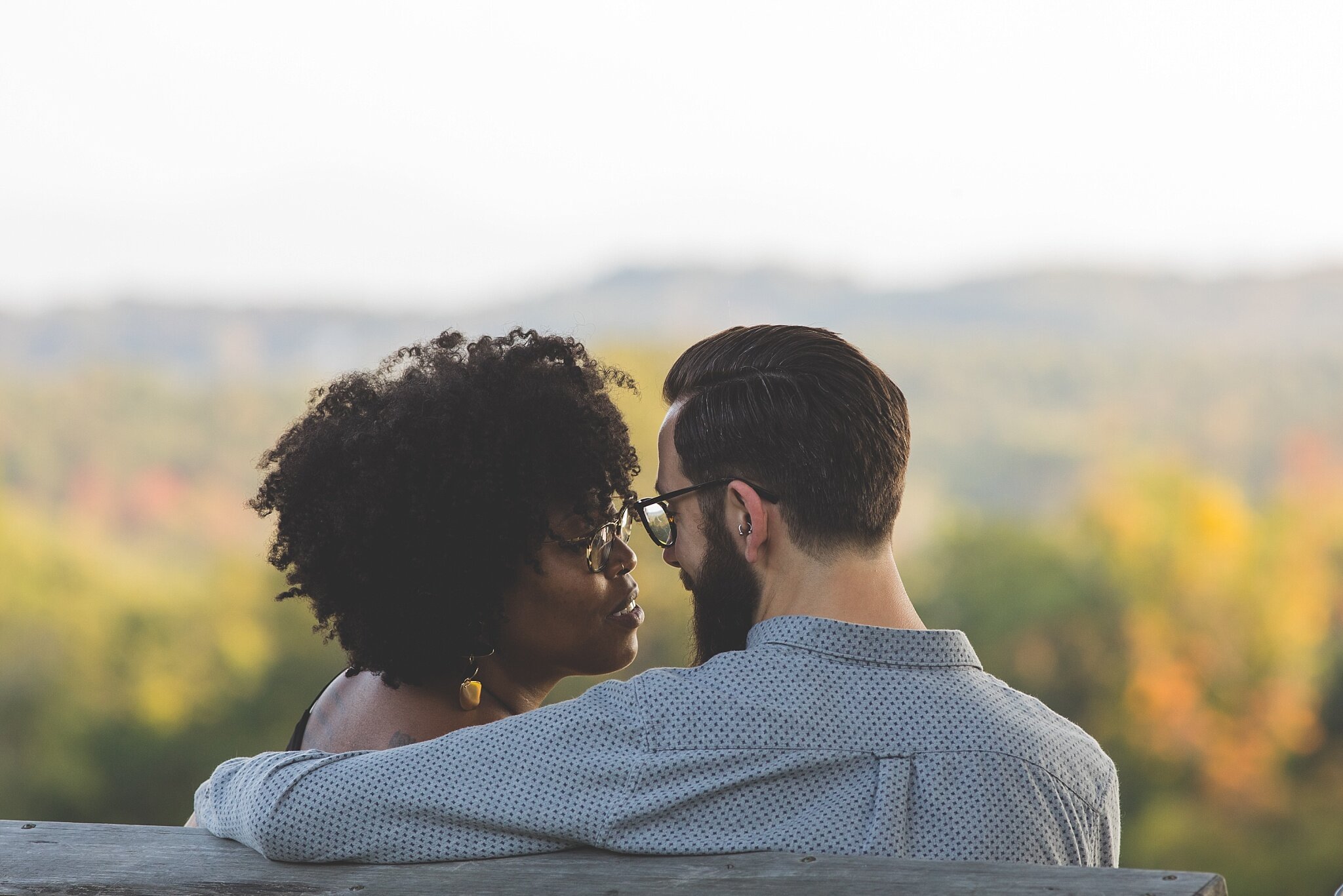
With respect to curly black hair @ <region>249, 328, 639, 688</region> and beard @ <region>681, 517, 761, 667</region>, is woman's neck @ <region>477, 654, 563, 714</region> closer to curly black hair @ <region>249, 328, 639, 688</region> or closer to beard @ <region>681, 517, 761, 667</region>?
curly black hair @ <region>249, 328, 639, 688</region>

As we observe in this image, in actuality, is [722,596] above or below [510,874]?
above

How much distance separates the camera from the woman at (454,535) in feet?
8.04

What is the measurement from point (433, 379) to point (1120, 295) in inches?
1078

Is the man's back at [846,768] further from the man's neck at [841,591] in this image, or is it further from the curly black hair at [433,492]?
the curly black hair at [433,492]

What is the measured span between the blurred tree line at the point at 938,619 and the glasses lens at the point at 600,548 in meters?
15.3

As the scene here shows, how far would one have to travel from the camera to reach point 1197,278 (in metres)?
28.5

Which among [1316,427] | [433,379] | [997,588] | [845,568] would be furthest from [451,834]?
[1316,427]

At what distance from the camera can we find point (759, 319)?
29.4 metres

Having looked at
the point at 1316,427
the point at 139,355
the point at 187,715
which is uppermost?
the point at 139,355

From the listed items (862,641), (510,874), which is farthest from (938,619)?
(510,874)

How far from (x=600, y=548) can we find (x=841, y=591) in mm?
656

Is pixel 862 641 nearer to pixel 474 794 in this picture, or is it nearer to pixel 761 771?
pixel 761 771

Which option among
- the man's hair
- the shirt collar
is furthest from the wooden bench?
the man's hair

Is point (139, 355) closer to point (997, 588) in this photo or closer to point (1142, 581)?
point (997, 588)
